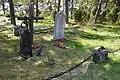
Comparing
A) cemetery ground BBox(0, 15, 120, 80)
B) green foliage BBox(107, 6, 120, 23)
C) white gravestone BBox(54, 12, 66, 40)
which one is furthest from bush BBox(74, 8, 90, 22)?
white gravestone BBox(54, 12, 66, 40)

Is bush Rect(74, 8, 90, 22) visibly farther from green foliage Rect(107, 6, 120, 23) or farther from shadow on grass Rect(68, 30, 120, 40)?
shadow on grass Rect(68, 30, 120, 40)

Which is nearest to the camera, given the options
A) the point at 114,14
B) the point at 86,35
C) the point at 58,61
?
the point at 58,61

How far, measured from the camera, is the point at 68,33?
62.4ft

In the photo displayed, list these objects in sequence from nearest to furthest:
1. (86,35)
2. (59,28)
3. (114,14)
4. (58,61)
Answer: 1. (58,61)
2. (59,28)
3. (86,35)
4. (114,14)

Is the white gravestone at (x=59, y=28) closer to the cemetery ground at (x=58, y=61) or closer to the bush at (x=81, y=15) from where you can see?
the cemetery ground at (x=58, y=61)

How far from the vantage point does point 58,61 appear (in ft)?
38.8

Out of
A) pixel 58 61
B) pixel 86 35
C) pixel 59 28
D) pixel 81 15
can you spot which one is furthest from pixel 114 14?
pixel 58 61

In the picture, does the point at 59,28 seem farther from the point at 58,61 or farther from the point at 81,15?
the point at 81,15

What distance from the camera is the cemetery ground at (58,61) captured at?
9977mm

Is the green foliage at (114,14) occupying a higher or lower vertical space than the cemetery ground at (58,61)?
higher

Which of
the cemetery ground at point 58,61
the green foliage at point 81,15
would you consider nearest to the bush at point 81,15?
the green foliage at point 81,15

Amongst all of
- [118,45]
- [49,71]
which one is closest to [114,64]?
[49,71]

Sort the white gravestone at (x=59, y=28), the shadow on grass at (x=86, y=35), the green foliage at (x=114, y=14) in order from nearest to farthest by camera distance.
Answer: the white gravestone at (x=59, y=28) < the shadow on grass at (x=86, y=35) < the green foliage at (x=114, y=14)

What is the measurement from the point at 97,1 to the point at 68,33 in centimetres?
845
